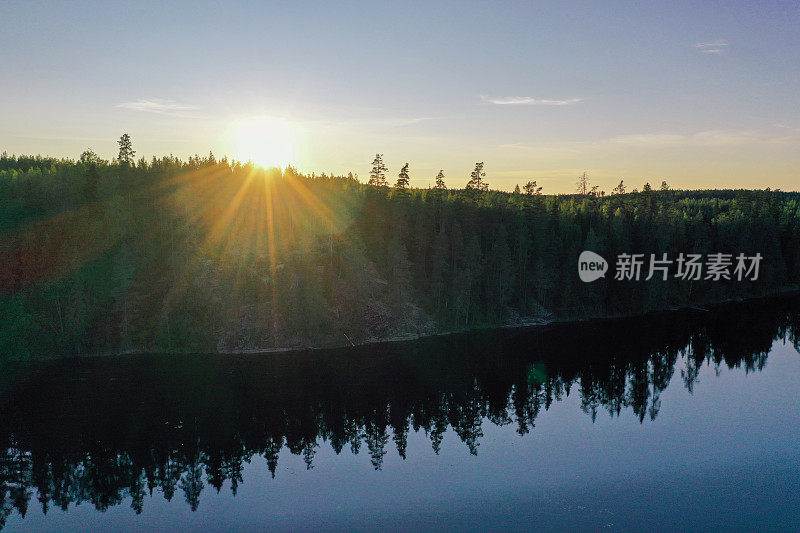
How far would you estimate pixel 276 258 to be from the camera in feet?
311

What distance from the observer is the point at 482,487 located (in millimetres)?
42344

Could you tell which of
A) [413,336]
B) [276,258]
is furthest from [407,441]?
[276,258]

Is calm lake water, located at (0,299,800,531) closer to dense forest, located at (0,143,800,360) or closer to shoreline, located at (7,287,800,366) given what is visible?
shoreline, located at (7,287,800,366)

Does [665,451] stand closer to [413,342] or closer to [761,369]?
[761,369]

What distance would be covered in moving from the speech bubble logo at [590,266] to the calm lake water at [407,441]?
27.2 metres

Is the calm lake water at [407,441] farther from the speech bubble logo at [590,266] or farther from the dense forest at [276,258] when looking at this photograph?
the speech bubble logo at [590,266]

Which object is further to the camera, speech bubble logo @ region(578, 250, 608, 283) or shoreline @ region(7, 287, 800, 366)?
speech bubble logo @ region(578, 250, 608, 283)

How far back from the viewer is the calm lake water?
38562 millimetres

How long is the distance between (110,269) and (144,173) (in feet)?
92.0

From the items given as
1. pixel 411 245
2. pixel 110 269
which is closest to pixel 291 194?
pixel 411 245

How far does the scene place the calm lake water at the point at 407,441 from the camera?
38562 millimetres

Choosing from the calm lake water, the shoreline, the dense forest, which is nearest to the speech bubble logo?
the dense forest

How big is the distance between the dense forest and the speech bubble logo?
1.45 m

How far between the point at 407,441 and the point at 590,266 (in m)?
71.1
